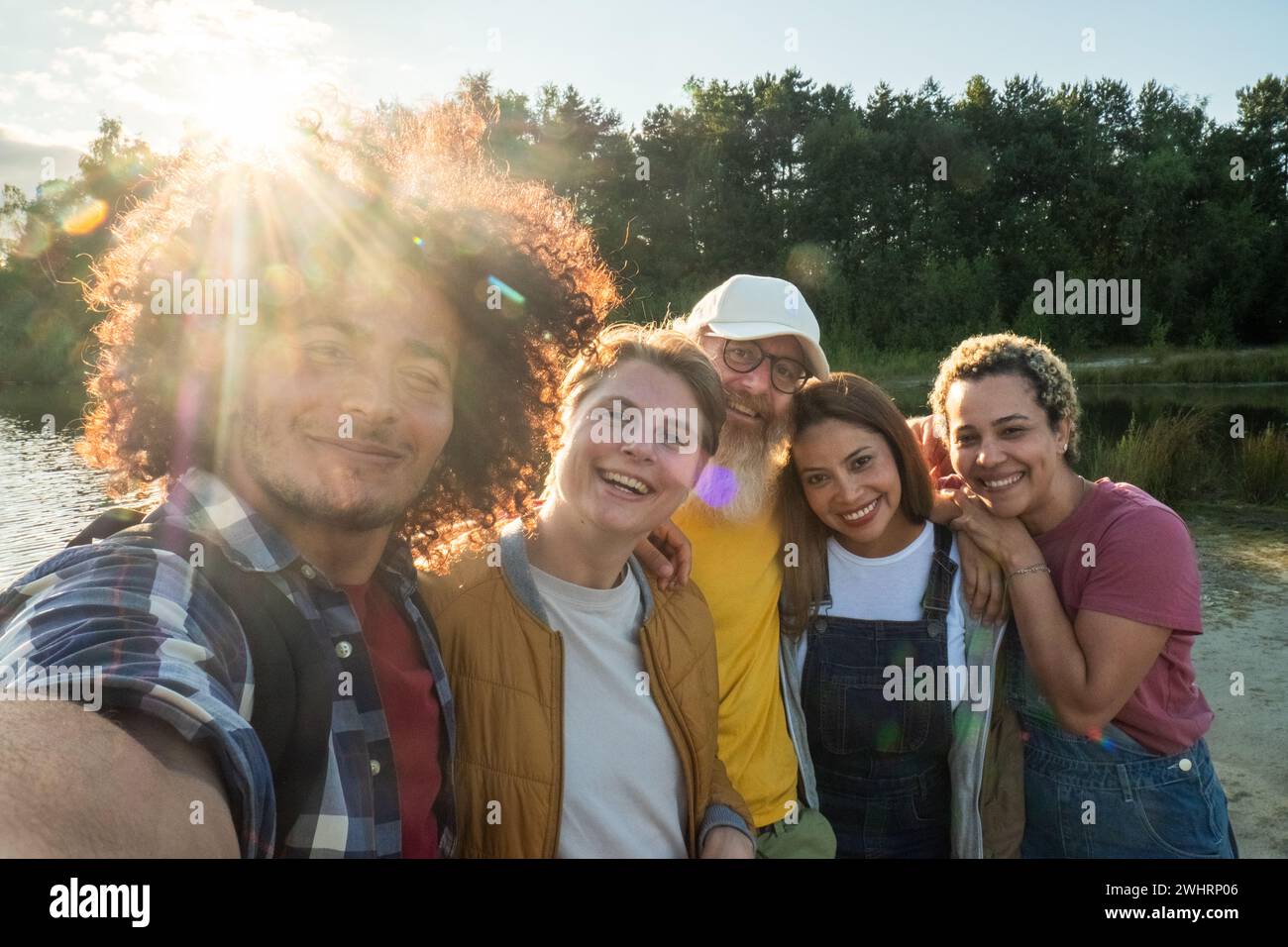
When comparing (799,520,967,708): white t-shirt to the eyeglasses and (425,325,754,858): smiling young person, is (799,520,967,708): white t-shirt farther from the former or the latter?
the eyeglasses

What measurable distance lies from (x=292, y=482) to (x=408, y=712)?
23.0 inches

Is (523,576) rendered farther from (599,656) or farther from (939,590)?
(939,590)

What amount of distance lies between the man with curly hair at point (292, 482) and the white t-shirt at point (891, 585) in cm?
Result: 116

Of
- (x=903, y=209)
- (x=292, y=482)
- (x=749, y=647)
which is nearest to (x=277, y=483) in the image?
A: (x=292, y=482)

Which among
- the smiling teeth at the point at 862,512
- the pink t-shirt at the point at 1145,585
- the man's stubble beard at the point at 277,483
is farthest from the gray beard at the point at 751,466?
the man's stubble beard at the point at 277,483

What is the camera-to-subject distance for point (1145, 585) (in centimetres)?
247

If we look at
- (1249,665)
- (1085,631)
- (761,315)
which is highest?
(761,315)

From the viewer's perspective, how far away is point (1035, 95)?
38.5m

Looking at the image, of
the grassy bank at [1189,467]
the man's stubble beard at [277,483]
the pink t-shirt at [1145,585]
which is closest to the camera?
the man's stubble beard at [277,483]

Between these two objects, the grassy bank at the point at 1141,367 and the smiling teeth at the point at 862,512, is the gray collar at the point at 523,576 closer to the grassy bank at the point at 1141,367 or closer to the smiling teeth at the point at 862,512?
the smiling teeth at the point at 862,512

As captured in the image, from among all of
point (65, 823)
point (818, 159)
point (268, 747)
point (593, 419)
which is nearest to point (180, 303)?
point (593, 419)

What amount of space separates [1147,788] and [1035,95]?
142 ft

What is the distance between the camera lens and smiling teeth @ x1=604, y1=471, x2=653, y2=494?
2.34 metres

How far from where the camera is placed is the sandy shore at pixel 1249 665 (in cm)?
398
